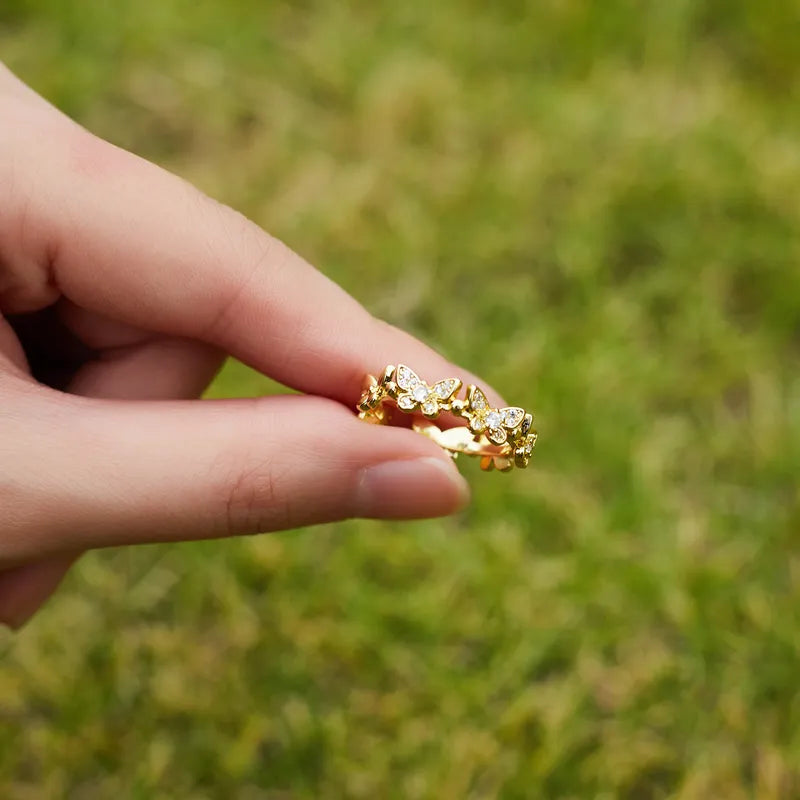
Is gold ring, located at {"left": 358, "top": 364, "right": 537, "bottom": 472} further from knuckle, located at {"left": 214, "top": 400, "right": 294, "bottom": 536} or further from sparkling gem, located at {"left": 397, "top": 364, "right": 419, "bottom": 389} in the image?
knuckle, located at {"left": 214, "top": 400, "right": 294, "bottom": 536}

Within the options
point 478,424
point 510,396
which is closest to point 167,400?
point 478,424

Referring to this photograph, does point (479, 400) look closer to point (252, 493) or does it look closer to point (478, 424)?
point (478, 424)

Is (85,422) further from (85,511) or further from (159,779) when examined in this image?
(159,779)

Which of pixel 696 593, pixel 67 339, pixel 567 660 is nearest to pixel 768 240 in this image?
pixel 696 593

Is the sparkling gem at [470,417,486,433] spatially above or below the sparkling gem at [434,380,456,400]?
below

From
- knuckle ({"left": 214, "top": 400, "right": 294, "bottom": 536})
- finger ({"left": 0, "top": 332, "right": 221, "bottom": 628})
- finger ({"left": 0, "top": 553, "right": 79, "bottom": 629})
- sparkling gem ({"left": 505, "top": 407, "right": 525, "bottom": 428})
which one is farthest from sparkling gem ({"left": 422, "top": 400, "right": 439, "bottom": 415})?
finger ({"left": 0, "top": 553, "right": 79, "bottom": 629})

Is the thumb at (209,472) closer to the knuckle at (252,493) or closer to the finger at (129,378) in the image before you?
the knuckle at (252,493)
